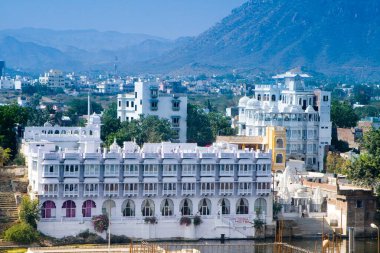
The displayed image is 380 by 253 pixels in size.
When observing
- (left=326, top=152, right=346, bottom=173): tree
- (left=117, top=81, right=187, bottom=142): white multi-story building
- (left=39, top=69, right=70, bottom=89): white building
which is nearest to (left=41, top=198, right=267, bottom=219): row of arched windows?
(left=326, top=152, right=346, bottom=173): tree

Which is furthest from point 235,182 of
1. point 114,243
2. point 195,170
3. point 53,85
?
point 53,85

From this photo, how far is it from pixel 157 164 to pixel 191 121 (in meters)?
Answer: 29.1

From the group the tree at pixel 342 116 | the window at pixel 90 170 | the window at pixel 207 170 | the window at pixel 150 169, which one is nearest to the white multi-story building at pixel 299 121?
the tree at pixel 342 116

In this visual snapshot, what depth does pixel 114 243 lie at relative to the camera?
5072 centimetres

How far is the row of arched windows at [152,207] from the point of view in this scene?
5148cm

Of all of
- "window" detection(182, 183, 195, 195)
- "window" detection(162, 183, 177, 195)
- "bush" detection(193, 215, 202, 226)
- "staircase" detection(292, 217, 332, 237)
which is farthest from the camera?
"staircase" detection(292, 217, 332, 237)

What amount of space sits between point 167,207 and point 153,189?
1.20 meters

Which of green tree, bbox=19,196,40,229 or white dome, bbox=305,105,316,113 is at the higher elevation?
white dome, bbox=305,105,316,113

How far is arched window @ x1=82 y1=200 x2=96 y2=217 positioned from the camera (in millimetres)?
51875

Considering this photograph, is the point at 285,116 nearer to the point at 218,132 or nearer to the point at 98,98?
the point at 218,132

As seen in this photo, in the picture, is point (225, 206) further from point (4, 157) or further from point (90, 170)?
point (4, 157)

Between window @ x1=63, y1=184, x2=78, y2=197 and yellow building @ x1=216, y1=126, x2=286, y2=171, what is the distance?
20981 mm

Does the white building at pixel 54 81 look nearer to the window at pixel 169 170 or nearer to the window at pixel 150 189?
the window at pixel 169 170

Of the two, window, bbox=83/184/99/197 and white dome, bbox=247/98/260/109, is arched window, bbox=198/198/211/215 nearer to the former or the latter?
window, bbox=83/184/99/197
